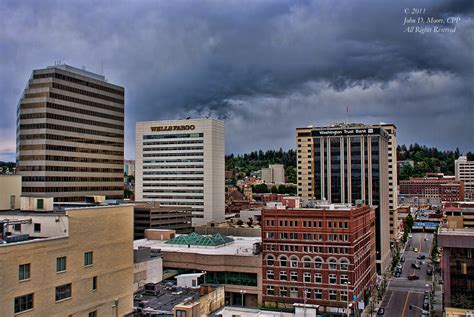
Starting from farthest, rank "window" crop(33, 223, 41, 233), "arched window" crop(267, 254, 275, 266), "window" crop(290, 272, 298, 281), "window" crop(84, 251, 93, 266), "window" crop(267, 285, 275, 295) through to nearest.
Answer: "arched window" crop(267, 254, 275, 266)
"window" crop(267, 285, 275, 295)
"window" crop(290, 272, 298, 281)
"window" crop(33, 223, 41, 233)
"window" crop(84, 251, 93, 266)

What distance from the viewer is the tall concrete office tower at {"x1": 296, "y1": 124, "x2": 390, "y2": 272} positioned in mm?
179375

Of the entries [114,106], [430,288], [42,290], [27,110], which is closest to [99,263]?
[42,290]

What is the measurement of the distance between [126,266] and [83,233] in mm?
7199

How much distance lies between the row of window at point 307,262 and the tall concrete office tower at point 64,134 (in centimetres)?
8560

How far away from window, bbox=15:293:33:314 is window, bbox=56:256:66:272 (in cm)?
308

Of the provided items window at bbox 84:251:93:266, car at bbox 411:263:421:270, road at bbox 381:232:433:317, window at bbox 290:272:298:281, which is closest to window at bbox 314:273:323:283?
window at bbox 290:272:298:281

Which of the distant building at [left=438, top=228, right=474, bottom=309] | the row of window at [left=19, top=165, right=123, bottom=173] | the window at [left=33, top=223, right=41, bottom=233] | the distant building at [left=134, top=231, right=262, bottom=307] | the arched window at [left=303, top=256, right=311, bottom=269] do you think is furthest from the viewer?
the row of window at [left=19, top=165, right=123, bottom=173]

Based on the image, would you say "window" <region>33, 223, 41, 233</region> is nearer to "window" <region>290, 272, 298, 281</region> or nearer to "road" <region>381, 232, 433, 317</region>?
"window" <region>290, 272, 298, 281</region>

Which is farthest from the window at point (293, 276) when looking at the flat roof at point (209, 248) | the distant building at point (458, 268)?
the distant building at point (458, 268)

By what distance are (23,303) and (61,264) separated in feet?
14.3

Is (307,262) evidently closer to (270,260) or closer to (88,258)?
(270,260)

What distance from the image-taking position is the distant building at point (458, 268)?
10256 centimetres

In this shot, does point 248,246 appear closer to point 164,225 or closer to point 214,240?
point 214,240

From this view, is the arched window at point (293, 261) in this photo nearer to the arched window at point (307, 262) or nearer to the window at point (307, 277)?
the arched window at point (307, 262)
